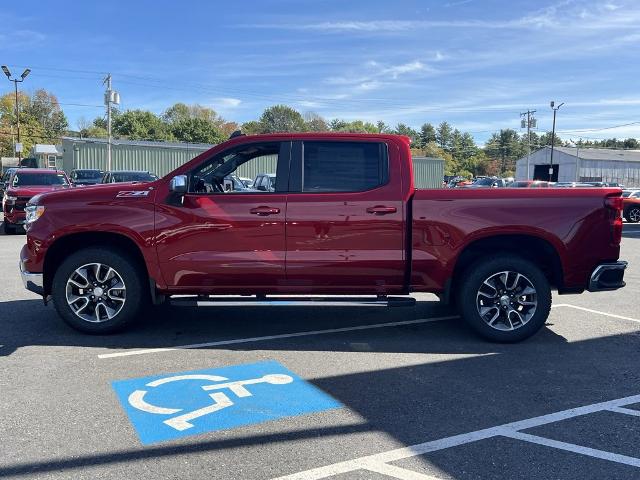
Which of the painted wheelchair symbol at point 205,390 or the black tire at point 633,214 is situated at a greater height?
the black tire at point 633,214

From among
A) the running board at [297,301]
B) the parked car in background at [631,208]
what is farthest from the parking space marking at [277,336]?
the parked car in background at [631,208]

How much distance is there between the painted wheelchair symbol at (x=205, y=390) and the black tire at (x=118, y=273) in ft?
4.47

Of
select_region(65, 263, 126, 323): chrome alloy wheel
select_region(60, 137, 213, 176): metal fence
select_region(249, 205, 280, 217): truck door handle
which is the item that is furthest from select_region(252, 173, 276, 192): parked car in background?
select_region(60, 137, 213, 176): metal fence

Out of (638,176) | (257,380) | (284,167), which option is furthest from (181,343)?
(638,176)

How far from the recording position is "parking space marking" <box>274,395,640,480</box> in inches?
125

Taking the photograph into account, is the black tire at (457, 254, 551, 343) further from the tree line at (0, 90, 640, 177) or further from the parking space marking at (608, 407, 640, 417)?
the tree line at (0, 90, 640, 177)

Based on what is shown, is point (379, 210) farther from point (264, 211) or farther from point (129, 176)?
point (129, 176)

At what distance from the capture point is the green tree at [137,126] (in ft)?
322

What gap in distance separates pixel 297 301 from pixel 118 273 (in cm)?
184

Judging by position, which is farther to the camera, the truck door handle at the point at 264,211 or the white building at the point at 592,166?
the white building at the point at 592,166

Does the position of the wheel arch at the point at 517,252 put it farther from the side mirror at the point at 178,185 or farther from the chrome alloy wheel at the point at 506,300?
the side mirror at the point at 178,185

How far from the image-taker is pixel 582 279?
569 centimetres

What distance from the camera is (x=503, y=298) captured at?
5.68m

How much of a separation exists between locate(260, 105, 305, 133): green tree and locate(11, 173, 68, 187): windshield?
319 ft
